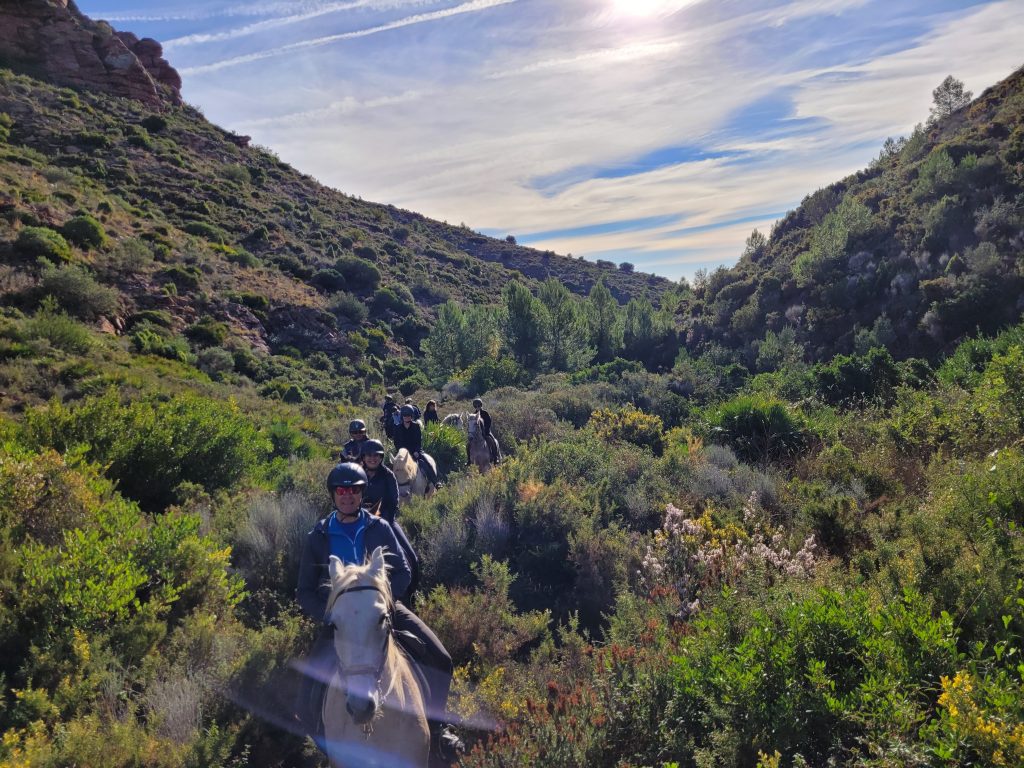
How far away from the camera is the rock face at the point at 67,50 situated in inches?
1529

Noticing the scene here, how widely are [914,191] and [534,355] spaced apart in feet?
77.1

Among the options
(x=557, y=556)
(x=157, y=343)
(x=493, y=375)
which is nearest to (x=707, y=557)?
(x=557, y=556)

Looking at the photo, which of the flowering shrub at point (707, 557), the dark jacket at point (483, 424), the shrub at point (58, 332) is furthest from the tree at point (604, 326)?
the flowering shrub at point (707, 557)

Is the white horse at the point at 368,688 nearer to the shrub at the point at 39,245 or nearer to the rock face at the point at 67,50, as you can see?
the shrub at the point at 39,245

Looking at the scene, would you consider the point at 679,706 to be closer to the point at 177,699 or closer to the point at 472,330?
the point at 177,699

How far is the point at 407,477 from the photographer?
822 centimetres

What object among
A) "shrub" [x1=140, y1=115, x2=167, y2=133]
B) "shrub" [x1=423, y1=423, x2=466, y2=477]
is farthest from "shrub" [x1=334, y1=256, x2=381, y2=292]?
"shrub" [x1=423, y1=423, x2=466, y2=477]

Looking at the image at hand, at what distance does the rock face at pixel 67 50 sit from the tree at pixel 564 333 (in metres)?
40.6

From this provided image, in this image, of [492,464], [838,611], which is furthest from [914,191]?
[838,611]

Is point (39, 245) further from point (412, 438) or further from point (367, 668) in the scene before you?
point (367, 668)

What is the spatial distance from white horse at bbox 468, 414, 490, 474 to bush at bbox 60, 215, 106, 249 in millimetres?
19910

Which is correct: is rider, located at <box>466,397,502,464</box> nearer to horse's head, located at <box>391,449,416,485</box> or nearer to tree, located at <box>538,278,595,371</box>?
horse's head, located at <box>391,449,416,485</box>

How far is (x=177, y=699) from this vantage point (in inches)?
141

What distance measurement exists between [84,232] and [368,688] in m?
25.5
